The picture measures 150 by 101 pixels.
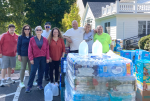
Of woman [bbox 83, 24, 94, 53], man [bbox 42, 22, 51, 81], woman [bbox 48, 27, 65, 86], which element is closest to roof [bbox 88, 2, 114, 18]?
man [bbox 42, 22, 51, 81]

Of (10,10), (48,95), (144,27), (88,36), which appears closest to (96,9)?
(144,27)

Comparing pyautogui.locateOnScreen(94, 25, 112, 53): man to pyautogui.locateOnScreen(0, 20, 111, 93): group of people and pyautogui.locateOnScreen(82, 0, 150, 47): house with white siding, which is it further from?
pyautogui.locateOnScreen(82, 0, 150, 47): house with white siding

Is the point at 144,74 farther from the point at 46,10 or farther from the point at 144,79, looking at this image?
the point at 46,10

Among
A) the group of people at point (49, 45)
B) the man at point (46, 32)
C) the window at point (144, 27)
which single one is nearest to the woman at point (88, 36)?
the group of people at point (49, 45)

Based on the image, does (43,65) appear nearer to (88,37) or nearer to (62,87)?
(62,87)

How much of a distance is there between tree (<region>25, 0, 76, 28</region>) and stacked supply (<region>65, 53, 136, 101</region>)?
2177 cm

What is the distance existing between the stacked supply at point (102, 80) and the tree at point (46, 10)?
21.8 metres

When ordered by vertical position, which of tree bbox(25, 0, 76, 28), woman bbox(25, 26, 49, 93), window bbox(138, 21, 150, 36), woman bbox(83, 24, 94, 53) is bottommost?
woman bbox(25, 26, 49, 93)

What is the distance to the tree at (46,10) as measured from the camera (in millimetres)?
24344

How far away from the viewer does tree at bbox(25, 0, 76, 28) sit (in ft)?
79.9

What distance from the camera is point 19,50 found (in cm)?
591

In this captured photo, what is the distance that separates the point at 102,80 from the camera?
3.20 m

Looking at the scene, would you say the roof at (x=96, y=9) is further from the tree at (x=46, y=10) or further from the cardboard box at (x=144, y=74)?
the cardboard box at (x=144, y=74)

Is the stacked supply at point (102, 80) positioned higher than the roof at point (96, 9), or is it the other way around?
the roof at point (96, 9)
